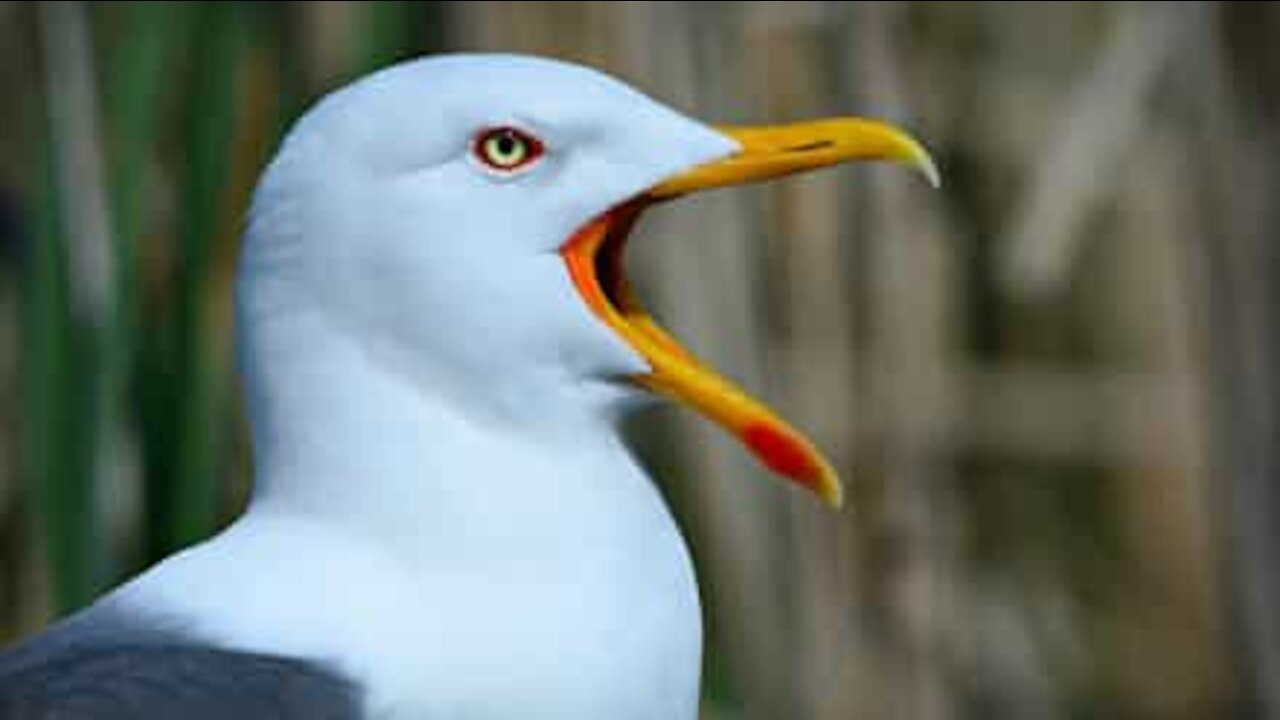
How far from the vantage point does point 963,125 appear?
3145 millimetres

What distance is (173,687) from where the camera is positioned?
1.56 m

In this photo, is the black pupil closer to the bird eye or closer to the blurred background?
the bird eye

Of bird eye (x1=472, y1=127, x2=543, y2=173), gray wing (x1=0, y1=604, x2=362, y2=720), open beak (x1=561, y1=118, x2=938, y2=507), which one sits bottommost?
gray wing (x1=0, y1=604, x2=362, y2=720)

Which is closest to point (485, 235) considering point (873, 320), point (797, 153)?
point (797, 153)

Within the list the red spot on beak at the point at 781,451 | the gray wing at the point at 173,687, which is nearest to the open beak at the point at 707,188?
the red spot on beak at the point at 781,451

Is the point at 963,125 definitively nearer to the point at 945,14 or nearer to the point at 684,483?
the point at 945,14

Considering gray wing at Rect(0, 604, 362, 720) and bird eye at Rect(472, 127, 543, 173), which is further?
bird eye at Rect(472, 127, 543, 173)

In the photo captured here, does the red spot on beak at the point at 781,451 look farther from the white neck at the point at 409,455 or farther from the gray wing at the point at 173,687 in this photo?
the gray wing at the point at 173,687

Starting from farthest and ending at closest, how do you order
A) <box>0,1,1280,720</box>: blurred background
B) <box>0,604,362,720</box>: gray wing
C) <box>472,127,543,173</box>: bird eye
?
<box>0,1,1280,720</box>: blurred background, <box>472,127,543,173</box>: bird eye, <box>0,604,362,720</box>: gray wing

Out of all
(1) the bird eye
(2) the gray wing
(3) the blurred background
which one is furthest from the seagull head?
(3) the blurred background

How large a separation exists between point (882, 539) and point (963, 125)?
50cm

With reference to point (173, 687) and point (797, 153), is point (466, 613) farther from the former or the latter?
point (797, 153)

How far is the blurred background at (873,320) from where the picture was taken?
230cm

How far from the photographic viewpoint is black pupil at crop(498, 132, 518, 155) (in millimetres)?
1657
